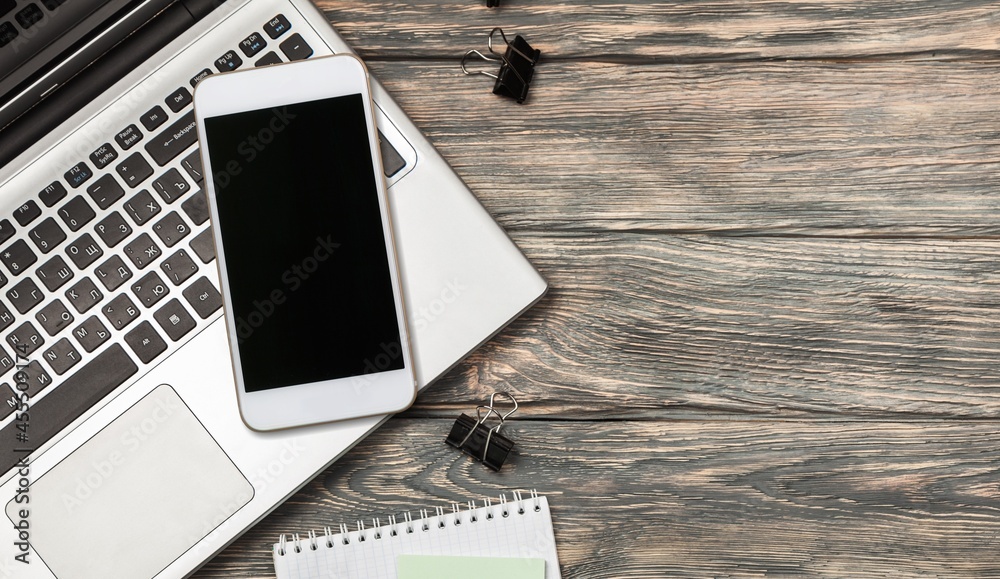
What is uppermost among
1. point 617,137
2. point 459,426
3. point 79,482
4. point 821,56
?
point 821,56

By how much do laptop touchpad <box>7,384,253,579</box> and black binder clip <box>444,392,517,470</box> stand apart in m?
0.18

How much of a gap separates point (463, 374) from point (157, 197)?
0.30m

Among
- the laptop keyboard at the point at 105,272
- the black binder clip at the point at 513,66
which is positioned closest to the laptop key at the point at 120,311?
the laptop keyboard at the point at 105,272

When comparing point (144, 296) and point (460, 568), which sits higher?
point (144, 296)

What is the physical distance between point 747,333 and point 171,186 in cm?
51

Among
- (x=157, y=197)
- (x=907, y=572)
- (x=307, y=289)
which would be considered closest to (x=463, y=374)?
(x=307, y=289)

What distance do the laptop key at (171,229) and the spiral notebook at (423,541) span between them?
0.27 metres

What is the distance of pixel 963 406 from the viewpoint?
2.26ft

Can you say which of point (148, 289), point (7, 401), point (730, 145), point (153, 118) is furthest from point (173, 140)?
point (730, 145)

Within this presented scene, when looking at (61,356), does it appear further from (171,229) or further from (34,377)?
(171,229)

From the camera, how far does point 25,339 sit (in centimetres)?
60

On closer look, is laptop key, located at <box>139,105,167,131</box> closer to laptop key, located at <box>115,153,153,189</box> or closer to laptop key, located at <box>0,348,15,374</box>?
laptop key, located at <box>115,153,153,189</box>

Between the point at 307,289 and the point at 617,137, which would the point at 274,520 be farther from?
the point at 617,137

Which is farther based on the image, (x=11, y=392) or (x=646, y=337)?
(x=646, y=337)
